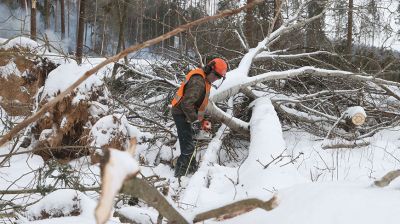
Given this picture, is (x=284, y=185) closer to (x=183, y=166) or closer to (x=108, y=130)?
(x=183, y=166)

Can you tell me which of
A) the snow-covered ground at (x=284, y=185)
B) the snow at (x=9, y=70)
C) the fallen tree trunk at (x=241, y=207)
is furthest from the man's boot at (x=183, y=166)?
the fallen tree trunk at (x=241, y=207)

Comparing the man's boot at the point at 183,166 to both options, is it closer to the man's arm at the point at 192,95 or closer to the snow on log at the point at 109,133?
the man's arm at the point at 192,95

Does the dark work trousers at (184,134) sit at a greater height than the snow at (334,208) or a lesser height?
lesser

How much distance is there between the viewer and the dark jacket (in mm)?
5159

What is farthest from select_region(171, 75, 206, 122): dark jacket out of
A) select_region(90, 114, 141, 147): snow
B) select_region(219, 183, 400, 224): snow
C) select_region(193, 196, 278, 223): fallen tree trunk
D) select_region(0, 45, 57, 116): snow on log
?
select_region(193, 196, 278, 223): fallen tree trunk

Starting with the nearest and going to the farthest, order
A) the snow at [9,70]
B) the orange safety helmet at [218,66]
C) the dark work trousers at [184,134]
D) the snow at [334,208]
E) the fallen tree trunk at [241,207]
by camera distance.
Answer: the fallen tree trunk at [241,207], the snow at [334,208], the orange safety helmet at [218,66], the dark work trousers at [184,134], the snow at [9,70]

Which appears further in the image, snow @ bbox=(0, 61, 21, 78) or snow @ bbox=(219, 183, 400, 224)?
snow @ bbox=(0, 61, 21, 78)

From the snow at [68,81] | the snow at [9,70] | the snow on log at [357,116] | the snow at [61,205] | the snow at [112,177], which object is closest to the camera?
the snow at [112,177]

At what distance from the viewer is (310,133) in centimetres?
646

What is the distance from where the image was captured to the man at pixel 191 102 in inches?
203

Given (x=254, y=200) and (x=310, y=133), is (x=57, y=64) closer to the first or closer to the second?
(x=310, y=133)

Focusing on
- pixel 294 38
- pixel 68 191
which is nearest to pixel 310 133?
pixel 294 38

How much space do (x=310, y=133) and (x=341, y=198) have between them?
558 cm

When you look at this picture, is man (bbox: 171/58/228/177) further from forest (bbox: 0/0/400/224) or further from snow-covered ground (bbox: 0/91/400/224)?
snow-covered ground (bbox: 0/91/400/224)
